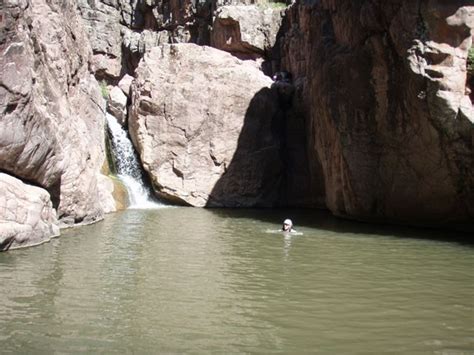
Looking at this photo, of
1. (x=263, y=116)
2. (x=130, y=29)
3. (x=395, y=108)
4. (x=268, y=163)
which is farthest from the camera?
(x=130, y=29)

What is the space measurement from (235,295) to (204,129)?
1925 cm

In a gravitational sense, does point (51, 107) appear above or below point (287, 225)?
above

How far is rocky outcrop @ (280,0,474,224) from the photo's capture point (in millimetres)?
16797

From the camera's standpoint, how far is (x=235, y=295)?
365 inches

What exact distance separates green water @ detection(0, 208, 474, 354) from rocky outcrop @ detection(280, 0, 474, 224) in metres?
3.28

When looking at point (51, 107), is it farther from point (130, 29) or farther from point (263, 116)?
point (130, 29)

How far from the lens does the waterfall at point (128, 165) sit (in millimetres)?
27094

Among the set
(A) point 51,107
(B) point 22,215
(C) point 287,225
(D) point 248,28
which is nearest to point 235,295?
(B) point 22,215

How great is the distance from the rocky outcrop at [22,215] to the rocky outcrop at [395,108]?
11.3 meters

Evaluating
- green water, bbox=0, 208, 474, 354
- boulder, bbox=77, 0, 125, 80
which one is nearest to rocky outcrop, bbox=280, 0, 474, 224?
green water, bbox=0, 208, 474, 354

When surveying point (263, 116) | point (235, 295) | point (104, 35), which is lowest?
point (235, 295)

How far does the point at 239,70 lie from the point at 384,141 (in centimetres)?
1139

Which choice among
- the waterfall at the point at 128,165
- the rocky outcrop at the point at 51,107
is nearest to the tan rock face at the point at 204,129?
the waterfall at the point at 128,165

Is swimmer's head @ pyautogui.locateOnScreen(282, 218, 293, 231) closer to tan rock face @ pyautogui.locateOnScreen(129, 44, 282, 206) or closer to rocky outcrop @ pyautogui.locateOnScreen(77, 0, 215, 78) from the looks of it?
tan rock face @ pyautogui.locateOnScreen(129, 44, 282, 206)
